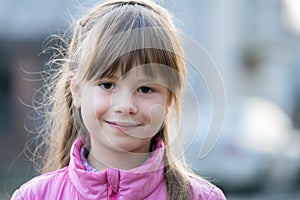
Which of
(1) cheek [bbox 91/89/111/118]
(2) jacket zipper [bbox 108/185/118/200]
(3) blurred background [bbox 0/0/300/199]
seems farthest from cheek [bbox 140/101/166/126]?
(3) blurred background [bbox 0/0/300/199]

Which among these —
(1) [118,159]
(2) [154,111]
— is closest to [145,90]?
(2) [154,111]

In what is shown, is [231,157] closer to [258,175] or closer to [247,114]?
[258,175]

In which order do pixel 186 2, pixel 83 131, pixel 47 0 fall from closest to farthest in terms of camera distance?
1. pixel 83 131
2. pixel 47 0
3. pixel 186 2

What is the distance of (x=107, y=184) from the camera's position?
8.54ft

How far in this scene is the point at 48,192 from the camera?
2688 mm

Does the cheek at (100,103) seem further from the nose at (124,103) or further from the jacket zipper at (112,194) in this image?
the jacket zipper at (112,194)

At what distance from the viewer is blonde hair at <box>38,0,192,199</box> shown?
261 centimetres

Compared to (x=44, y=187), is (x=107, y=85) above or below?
above

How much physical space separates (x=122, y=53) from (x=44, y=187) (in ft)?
1.62

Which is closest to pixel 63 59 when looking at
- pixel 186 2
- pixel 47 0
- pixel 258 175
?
pixel 258 175

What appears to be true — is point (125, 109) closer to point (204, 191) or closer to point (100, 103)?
point (100, 103)

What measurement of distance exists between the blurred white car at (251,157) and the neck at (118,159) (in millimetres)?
7489

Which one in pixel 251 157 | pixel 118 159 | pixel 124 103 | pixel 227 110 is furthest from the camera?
pixel 227 110

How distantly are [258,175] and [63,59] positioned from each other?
26.9ft
